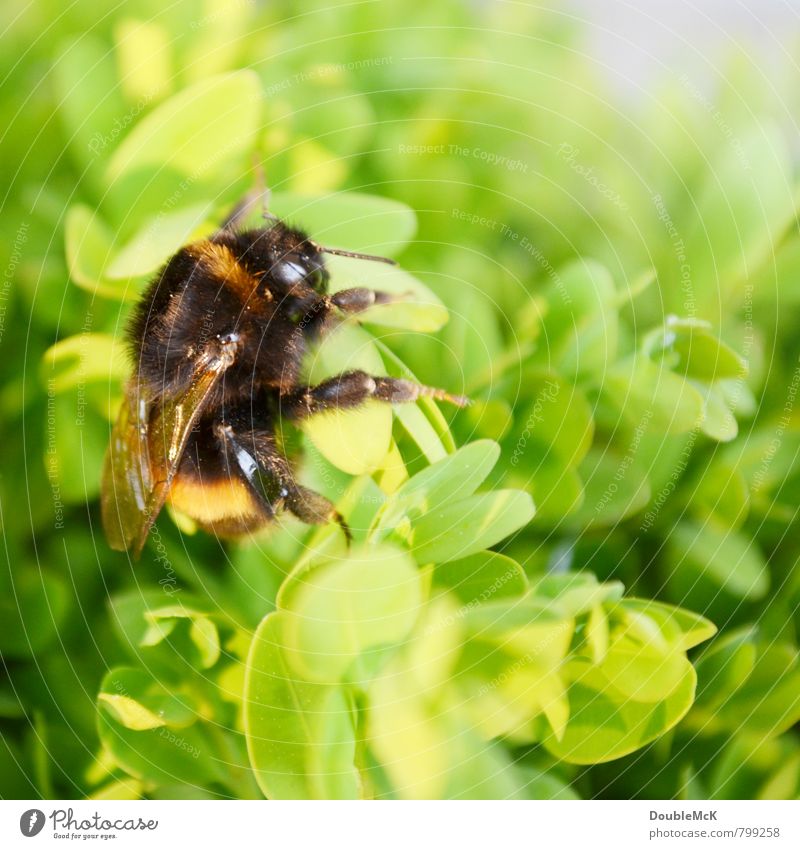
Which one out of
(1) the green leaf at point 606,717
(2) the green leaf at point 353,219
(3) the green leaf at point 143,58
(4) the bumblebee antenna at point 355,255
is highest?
(3) the green leaf at point 143,58

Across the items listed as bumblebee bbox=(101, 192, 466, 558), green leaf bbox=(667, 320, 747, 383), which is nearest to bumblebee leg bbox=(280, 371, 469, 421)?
bumblebee bbox=(101, 192, 466, 558)

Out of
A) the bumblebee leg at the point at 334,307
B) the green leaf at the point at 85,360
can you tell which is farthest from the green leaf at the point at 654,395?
the green leaf at the point at 85,360

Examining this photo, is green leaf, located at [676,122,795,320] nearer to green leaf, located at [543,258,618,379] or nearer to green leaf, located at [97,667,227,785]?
green leaf, located at [543,258,618,379]

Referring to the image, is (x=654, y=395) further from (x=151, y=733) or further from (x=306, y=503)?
(x=151, y=733)

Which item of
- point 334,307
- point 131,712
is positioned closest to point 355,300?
point 334,307

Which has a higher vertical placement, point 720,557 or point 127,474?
point 127,474

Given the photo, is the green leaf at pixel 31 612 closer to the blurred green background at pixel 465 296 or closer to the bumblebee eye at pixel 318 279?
the blurred green background at pixel 465 296
